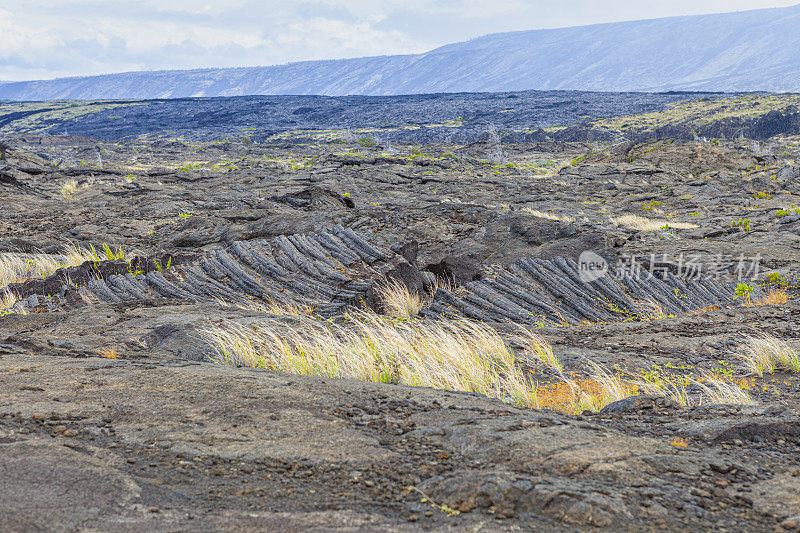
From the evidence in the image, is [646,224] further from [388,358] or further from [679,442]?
[679,442]

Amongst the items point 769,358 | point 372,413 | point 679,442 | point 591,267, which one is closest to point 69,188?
point 591,267

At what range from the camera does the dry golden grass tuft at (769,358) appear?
6078 mm

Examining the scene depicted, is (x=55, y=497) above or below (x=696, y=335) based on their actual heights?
above

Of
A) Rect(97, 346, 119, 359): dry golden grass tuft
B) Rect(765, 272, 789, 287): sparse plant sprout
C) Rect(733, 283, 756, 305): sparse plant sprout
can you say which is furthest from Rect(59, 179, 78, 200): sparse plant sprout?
Rect(765, 272, 789, 287): sparse plant sprout

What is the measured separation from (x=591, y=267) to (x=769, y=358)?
500 centimetres

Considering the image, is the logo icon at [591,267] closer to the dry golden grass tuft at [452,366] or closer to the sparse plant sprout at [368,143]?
the dry golden grass tuft at [452,366]

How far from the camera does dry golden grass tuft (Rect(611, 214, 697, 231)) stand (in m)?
19.6

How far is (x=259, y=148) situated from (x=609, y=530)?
236 feet

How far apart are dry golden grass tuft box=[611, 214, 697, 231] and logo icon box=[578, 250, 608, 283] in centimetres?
879

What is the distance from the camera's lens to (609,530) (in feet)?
7.55

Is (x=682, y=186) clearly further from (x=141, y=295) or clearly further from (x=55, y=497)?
(x=55, y=497)

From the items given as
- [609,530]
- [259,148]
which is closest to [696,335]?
[609,530]

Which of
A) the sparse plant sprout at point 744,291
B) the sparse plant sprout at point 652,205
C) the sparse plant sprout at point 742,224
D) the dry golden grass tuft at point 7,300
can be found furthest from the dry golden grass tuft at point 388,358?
the sparse plant sprout at point 652,205

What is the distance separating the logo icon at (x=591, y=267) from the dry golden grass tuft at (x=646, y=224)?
879 cm
